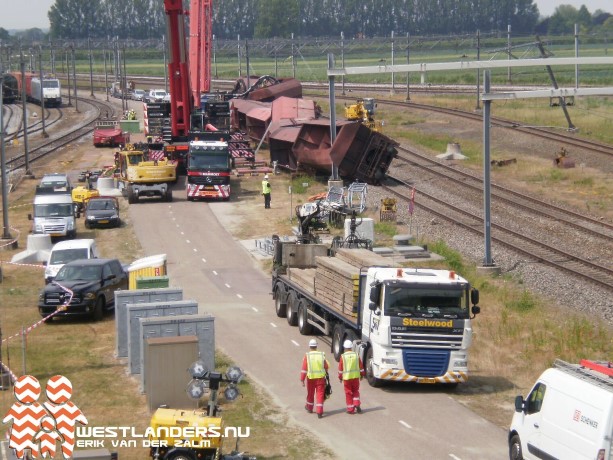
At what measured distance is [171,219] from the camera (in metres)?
44.9

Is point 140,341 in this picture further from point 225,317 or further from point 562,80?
point 562,80

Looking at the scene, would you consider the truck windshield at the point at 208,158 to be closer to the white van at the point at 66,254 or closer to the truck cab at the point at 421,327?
the white van at the point at 66,254

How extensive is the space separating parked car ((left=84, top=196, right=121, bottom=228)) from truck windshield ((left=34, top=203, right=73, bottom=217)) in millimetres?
1430

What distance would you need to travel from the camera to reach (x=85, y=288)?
28.2m

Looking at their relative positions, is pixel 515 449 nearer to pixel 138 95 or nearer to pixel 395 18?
pixel 138 95

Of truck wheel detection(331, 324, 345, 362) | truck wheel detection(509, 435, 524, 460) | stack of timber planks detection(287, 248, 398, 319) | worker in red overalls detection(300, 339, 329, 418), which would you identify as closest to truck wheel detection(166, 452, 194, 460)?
worker in red overalls detection(300, 339, 329, 418)

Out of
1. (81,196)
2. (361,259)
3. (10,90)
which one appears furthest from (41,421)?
(10,90)

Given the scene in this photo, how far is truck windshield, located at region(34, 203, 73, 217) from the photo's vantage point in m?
41.4

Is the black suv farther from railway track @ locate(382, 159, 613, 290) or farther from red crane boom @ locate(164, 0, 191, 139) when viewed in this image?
red crane boom @ locate(164, 0, 191, 139)

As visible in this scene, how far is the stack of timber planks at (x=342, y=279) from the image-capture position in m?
22.3

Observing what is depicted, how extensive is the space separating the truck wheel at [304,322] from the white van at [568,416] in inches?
384

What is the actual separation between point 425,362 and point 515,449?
15.0ft

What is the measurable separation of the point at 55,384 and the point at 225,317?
37.7ft

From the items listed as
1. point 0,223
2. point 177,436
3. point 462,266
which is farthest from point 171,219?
point 177,436
